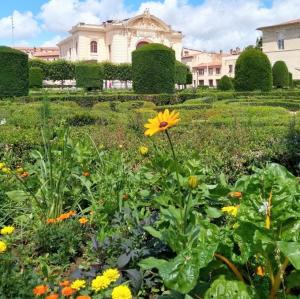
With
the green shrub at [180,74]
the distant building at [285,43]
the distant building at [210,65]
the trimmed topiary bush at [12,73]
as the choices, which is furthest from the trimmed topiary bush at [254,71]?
the distant building at [210,65]

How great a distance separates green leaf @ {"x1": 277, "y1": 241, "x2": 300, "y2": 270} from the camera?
5.66 ft

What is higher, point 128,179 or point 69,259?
point 128,179

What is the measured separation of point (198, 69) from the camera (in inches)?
3123

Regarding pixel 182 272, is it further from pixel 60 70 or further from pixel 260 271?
pixel 60 70

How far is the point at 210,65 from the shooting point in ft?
250

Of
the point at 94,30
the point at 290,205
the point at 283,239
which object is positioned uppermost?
the point at 94,30

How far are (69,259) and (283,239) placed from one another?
1370 mm

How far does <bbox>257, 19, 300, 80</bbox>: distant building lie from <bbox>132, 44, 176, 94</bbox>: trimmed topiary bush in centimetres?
2690

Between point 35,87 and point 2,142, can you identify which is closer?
point 2,142

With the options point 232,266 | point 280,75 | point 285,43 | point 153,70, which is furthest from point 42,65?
point 232,266

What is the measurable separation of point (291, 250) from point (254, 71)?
19867 mm

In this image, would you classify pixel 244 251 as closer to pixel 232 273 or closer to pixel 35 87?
pixel 232 273

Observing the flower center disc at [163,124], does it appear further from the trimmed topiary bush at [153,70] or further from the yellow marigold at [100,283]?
the trimmed topiary bush at [153,70]

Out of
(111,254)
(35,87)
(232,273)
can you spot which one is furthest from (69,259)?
(35,87)
